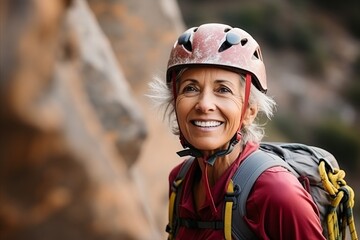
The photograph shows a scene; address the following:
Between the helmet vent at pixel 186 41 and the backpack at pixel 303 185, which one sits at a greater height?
the helmet vent at pixel 186 41

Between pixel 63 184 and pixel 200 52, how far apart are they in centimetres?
165

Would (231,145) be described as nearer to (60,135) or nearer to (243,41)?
(243,41)

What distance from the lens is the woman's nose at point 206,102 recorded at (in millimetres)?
2826

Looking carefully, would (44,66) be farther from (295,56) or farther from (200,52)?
(295,56)

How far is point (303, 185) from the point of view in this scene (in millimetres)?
2893

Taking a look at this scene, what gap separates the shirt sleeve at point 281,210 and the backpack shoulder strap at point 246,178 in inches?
1.0

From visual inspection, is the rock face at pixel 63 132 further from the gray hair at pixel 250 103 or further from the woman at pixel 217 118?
the woman at pixel 217 118

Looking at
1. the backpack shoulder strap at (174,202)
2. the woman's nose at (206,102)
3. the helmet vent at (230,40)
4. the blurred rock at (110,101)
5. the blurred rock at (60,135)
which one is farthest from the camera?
the blurred rock at (110,101)

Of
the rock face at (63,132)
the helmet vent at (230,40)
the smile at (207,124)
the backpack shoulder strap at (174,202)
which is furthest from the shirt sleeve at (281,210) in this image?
the rock face at (63,132)

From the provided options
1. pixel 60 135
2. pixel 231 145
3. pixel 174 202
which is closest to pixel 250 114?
pixel 231 145

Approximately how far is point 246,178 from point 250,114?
1.25ft

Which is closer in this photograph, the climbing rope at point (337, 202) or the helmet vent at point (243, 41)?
the climbing rope at point (337, 202)

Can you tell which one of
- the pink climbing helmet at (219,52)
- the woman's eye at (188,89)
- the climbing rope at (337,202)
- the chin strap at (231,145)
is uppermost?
the pink climbing helmet at (219,52)

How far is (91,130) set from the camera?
4703mm
